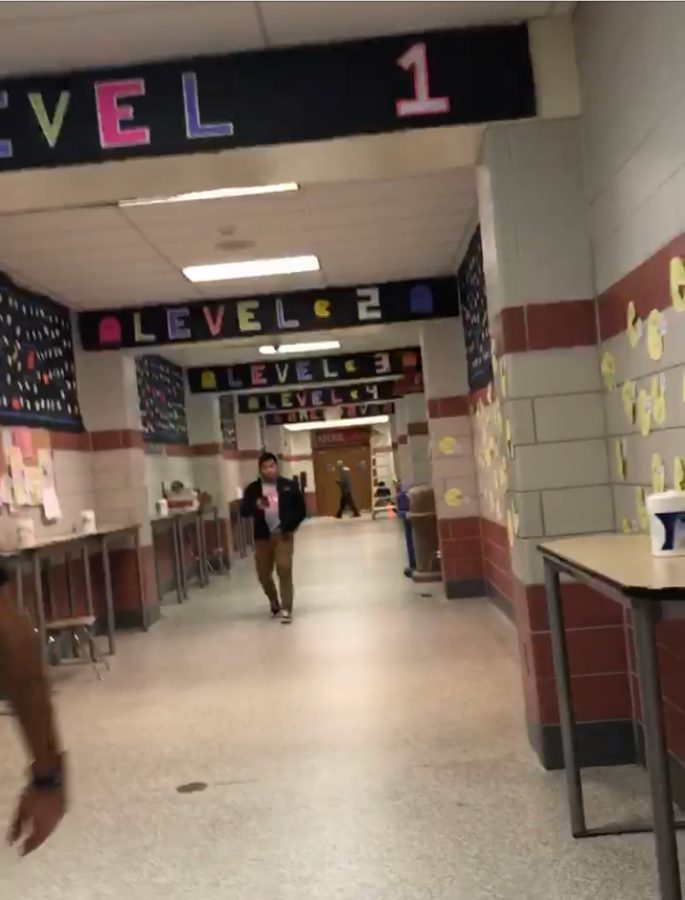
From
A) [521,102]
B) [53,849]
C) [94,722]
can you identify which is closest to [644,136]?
[521,102]

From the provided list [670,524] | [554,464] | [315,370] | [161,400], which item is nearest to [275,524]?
[315,370]

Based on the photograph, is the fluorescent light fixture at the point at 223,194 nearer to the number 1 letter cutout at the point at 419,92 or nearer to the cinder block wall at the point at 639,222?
the number 1 letter cutout at the point at 419,92

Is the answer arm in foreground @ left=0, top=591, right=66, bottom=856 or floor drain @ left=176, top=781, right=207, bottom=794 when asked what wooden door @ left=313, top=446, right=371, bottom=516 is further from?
arm in foreground @ left=0, top=591, right=66, bottom=856

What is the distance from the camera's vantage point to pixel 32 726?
1.86m

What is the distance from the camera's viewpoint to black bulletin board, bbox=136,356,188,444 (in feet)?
37.8

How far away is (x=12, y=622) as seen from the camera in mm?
1797

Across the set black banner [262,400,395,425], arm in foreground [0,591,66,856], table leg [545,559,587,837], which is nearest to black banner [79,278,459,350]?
table leg [545,559,587,837]

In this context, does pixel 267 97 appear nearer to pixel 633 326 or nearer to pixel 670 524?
pixel 633 326

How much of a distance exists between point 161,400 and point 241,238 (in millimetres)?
6062

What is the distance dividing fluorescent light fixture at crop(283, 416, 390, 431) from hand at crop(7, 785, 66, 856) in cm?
2292

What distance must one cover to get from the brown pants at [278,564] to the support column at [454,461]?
156cm

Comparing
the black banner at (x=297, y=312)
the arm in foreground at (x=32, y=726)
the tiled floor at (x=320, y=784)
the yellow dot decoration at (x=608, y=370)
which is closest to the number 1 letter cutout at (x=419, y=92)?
the yellow dot decoration at (x=608, y=370)

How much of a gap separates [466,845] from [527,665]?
114 cm

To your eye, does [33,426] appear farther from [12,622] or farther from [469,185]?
[12,622]
